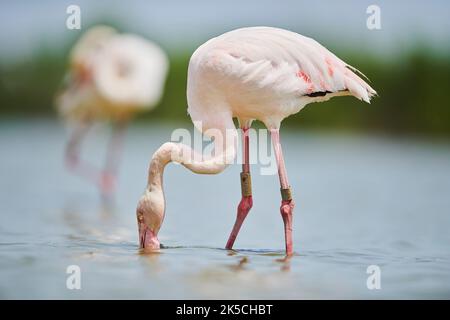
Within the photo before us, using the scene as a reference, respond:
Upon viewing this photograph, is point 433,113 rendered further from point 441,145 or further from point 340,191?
point 340,191

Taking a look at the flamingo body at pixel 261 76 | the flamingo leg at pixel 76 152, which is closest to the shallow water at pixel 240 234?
the flamingo leg at pixel 76 152

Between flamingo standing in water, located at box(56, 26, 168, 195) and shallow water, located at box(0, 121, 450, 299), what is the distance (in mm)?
838

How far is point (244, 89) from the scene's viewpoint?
7.32 meters

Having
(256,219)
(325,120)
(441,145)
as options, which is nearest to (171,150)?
(256,219)

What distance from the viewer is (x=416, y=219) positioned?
10.7 metres

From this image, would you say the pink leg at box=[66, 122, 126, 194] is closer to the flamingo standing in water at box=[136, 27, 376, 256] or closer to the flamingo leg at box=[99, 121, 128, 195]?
the flamingo leg at box=[99, 121, 128, 195]

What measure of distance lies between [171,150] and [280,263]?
1.29m

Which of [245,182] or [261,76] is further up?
[261,76]

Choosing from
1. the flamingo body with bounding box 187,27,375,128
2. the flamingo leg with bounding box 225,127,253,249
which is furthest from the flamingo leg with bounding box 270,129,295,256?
the flamingo leg with bounding box 225,127,253,249

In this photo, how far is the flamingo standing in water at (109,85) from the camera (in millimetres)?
14930

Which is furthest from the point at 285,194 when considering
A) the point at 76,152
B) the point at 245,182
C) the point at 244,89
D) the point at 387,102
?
the point at 387,102

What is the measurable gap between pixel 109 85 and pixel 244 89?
7907mm

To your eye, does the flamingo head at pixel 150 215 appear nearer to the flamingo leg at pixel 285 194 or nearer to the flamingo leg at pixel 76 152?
the flamingo leg at pixel 285 194

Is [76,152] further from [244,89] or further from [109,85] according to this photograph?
[244,89]
